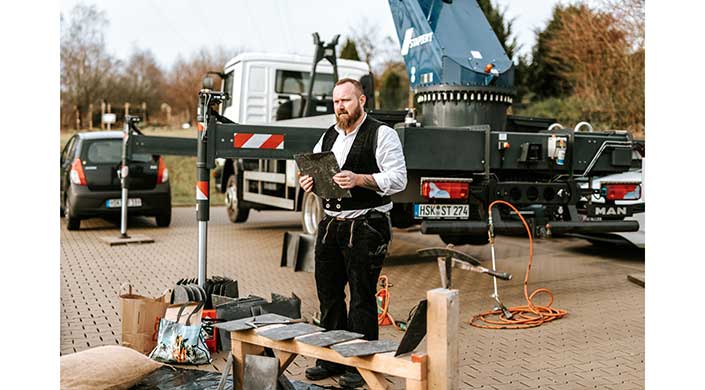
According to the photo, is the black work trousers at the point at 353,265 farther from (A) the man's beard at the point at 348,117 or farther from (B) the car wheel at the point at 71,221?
(B) the car wheel at the point at 71,221

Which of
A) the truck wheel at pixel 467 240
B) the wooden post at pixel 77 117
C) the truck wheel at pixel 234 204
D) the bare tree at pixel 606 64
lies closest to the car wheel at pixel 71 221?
the truck wheel at pixel 234 204

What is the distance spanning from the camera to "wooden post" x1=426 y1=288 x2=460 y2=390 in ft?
11.1

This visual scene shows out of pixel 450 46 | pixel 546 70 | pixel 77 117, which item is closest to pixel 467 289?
pixel 450 46

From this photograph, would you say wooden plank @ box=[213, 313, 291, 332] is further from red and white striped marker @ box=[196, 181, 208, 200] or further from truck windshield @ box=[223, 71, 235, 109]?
truck windshield @ box=[223, 71, 235, 109]

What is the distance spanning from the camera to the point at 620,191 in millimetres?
7871

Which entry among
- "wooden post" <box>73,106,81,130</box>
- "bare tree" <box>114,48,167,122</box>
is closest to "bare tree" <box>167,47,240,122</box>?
"bare tree" <box>114,48,167,122</box>

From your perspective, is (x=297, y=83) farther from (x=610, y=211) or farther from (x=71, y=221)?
(x=610, y=211)

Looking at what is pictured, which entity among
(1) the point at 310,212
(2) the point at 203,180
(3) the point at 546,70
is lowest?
(1) the point at 310,212

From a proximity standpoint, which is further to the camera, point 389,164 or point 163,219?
point 163,219

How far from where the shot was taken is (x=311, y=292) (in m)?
7.84

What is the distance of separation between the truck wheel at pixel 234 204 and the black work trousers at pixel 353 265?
339 inches

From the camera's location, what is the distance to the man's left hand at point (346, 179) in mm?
4465

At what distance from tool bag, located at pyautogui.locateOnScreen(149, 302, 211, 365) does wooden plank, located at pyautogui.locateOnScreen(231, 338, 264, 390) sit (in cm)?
92

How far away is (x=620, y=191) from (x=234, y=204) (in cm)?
789
